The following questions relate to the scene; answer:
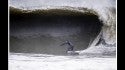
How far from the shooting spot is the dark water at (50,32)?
2.58m

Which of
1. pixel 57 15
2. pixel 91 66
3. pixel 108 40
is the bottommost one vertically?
pixel 91 66

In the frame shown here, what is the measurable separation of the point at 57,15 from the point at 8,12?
13.1 inches

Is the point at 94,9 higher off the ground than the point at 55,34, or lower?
higher

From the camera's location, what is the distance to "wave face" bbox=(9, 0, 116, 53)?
258 cm

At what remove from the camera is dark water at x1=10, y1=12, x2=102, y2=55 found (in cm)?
258

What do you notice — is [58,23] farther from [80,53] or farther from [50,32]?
[80,53]

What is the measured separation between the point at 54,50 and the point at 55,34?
0.36 ft

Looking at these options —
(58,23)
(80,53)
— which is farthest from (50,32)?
(80,53)

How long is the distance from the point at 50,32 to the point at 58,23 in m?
0.08

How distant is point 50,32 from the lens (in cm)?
260

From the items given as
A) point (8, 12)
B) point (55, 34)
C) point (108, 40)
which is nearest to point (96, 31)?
point (108, 40)

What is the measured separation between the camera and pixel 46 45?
2584 mm
